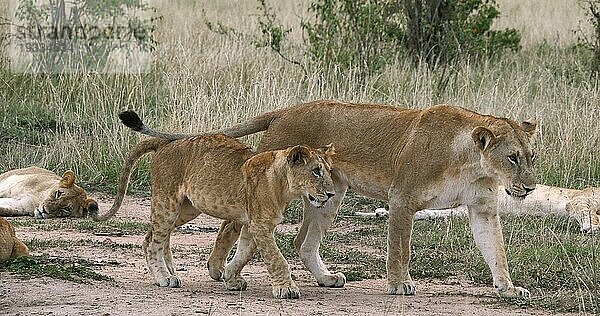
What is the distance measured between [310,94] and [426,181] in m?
4.66

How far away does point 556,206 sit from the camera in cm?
916

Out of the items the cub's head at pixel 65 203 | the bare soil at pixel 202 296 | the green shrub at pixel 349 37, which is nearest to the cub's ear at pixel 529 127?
the bare soil at pixel 202 296

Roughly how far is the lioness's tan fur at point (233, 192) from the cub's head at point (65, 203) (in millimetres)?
2326

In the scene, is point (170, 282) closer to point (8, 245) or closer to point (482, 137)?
point (8, 245)

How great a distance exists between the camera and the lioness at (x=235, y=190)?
19.9 feet

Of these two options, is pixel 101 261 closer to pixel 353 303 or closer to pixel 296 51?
pixel 353 303

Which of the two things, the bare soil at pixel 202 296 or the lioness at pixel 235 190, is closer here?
the bare soil at pixel 202 296

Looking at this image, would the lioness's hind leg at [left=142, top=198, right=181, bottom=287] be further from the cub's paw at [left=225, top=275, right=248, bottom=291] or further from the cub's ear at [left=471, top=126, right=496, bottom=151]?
the cub's ear at [left=471, top=126, right=496, bottom=151]

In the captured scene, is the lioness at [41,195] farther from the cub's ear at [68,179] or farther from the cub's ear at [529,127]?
the cub's ear at [529,127]

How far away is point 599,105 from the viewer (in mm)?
11109

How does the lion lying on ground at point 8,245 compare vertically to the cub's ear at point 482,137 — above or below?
below

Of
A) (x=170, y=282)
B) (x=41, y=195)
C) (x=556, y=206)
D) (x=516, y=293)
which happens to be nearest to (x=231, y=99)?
(x=41, y=195)

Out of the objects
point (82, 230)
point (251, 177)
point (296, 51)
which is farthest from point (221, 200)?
point (296, 51)

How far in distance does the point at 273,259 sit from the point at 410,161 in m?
0.93
